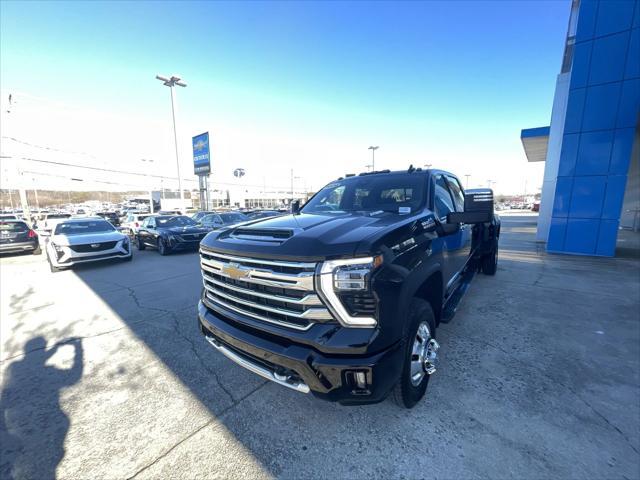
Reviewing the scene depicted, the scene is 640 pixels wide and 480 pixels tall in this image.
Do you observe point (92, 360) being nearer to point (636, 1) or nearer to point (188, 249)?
point (188, 249)

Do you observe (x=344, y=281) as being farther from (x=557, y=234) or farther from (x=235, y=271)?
(x=557, y=234)

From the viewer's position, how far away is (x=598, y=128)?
840 centimetres

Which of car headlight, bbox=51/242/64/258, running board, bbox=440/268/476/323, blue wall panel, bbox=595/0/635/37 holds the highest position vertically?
blue wall panel, bbox=595/0/635/37

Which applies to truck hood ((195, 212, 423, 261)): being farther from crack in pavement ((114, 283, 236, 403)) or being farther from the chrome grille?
crack in pavement ((114, 283, 236, 403))

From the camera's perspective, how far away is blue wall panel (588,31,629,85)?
309 inches

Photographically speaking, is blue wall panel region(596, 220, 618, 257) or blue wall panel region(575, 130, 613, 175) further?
blue wall panel region(596, 220, 618, 257)

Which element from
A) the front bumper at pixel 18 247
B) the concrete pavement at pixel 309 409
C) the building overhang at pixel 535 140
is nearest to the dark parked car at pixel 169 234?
the front bumper at pixel 18 247

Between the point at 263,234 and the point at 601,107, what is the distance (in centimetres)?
1133

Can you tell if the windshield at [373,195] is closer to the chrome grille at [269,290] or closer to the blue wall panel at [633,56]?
the chrome grille at [269,290]

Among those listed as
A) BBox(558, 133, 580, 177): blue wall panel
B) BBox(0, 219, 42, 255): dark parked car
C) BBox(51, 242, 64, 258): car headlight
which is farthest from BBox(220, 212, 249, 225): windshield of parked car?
BBox(558, 133, 580, 177): blue wall panel

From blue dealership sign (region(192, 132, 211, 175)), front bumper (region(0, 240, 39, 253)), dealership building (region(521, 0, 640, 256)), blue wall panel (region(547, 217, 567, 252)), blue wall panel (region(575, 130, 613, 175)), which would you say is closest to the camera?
dealership building (region(521, 0, 640, 256))

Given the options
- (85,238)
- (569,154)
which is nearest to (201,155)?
(85,238)

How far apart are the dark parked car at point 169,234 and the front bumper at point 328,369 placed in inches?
370

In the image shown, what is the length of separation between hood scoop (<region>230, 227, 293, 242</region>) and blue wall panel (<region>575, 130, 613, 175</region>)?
36.0 ft
